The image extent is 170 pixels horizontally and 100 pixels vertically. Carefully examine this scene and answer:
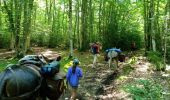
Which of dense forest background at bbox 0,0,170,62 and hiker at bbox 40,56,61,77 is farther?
dense forest background at bbox 0,0,170,62

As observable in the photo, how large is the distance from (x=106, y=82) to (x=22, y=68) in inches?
366

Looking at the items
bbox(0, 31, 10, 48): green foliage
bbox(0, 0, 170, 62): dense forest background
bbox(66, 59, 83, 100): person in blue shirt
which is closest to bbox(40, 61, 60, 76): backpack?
bbox(66, 59, 83, 100): person in blue shirt

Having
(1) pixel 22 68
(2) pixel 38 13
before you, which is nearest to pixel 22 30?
(1) pixel 22 68

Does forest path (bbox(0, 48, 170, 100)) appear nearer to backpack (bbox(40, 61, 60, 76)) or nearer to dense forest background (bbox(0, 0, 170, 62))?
backpack (bbox(40, 61, 60, 76))

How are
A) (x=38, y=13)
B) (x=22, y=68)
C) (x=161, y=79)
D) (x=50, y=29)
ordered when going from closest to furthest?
1. (x=22, y=68)
2. (x=161, y=79)
3. (x=50, y=29)
4. (x=38, y=13)

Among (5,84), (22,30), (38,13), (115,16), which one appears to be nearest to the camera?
(5,84)

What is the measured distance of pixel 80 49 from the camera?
35031 mm

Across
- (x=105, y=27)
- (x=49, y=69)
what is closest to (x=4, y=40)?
(x=105, y=27)

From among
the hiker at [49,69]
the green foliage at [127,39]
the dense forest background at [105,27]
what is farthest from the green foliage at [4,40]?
the hiker at [49,69]

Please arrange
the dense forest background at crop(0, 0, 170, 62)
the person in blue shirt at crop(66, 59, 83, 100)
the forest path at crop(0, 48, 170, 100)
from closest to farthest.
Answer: the person in blue shirt at crop(66, 59, 83, 100) < the forest path at crop(0, 48, 170, 100) < the dense forest background at crop(0, 0, 170, 62)

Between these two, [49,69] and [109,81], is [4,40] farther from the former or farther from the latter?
[49,69]

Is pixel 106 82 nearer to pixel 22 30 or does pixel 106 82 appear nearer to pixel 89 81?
pixel 89 81

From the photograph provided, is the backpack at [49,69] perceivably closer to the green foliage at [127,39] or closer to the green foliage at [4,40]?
the green foliage at [127,39]

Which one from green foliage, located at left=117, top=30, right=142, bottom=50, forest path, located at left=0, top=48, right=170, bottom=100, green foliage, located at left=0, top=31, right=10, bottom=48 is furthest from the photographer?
green foliage, located at left=0, top=31, right=10, bottom=48
